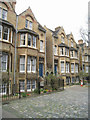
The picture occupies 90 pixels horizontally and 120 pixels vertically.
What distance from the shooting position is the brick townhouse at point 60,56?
73.9 ft

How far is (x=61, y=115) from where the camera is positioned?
21.7 feet

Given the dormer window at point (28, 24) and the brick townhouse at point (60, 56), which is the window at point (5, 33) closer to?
the dormer window at point (28, 24)

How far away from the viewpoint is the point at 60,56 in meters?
23.8

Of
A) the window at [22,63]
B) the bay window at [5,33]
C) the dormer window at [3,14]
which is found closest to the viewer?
the bay window at [5,33]

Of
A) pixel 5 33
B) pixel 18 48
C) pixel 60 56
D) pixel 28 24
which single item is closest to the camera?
pixel 5 33

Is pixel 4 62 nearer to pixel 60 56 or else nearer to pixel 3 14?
pixel 3 14

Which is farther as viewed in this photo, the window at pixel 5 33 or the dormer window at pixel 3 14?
the dormer window at pixel 3 14

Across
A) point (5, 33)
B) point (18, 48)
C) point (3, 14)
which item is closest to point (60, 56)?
point (18, 48)

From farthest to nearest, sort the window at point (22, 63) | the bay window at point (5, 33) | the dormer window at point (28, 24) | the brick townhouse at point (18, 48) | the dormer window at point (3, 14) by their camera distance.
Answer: the dormer window at point (28, 24) < the window at point (22, 63) < the dormer window at point (3, 14) < the bay window at point (5, 33) < the brick townhouse at point (18, 48)

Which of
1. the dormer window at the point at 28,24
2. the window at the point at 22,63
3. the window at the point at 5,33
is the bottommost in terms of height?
the window at the point at 22,63

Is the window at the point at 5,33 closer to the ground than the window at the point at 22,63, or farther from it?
farther from it

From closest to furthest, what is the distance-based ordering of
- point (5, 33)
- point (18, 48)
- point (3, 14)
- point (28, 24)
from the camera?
1. point (5, 33)
2. point (3, 14)
3. point (18, 48)
4. point (28, 24)

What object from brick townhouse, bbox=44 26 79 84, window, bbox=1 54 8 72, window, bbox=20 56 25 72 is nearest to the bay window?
window, bbox=1 54 8 72

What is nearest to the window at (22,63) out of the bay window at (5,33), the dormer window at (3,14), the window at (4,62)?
the window at (4,62)
